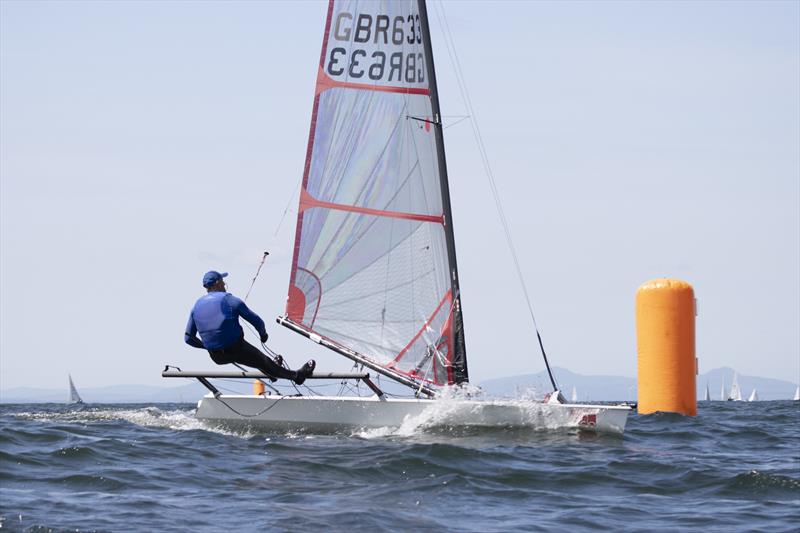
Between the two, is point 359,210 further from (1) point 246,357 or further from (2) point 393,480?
(2) point 393,480

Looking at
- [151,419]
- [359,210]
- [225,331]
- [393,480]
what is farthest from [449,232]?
[393,480]

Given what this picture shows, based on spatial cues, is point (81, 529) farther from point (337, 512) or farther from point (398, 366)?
point (398, 366)

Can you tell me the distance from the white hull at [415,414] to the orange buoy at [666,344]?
8.11 feet

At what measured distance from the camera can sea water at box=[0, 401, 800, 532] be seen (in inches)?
378

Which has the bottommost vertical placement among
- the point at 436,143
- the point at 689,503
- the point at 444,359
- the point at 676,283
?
the point at 689,503

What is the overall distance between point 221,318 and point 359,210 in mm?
3841

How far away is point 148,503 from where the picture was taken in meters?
10.1

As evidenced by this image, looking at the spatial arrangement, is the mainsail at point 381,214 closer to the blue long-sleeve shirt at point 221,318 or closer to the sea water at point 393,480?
the sea water at point 393,480

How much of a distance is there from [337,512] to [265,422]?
706 cm

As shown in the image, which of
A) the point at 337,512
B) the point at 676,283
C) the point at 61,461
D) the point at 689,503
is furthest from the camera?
the point at 676,283

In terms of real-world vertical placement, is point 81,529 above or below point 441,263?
below

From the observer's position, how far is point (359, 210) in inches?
730

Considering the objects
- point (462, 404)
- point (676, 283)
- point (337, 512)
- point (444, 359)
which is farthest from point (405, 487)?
point (676, 283)

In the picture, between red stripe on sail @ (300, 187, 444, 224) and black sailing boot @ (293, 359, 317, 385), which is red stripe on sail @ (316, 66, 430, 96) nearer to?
red stripe on sail @ (300, 187, 444, 224)
